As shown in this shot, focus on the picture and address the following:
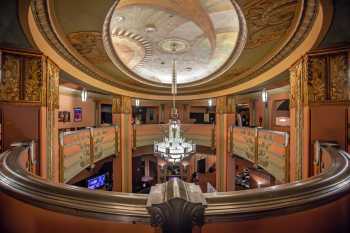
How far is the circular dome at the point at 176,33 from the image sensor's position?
357 cm

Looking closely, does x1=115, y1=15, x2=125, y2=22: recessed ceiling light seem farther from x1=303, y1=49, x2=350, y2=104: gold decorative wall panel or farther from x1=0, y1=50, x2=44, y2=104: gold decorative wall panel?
x1=303, y1=49, x2=350, y2=104: gold decorative wall panel

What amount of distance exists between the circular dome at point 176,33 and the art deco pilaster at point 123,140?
2597mm

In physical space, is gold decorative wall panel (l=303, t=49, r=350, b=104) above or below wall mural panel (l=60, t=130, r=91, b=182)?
above

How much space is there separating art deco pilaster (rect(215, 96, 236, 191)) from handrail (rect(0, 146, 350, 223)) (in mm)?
8317

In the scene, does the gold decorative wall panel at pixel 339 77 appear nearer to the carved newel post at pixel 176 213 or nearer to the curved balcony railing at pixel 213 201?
the curved balcony railing at pixel 213 201

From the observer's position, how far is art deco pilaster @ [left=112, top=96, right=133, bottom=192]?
9.28 metres

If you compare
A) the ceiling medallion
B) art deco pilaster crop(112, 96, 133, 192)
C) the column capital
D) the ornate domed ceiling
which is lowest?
art deco pilaster crop(112, 96, 133, 192)

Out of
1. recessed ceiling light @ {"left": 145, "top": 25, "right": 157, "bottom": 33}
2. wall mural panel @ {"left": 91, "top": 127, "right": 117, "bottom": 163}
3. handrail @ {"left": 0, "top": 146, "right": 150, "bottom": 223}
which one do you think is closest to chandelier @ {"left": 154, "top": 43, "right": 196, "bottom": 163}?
recessed ceiling light @ {"left": 145, "top": 25, "right": 157, "bottom": 33}

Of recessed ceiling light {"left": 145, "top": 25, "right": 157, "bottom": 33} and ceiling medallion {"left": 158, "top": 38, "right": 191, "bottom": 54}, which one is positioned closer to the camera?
recessed ceiling light {"left": 145, "top": 25, "right": 157, "bottom": 33}

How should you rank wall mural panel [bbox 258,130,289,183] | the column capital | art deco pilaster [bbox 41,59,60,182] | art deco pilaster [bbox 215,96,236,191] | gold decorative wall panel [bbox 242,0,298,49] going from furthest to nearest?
art deco pilaster [bbox 215,96,236,191] < the column capital < wall mural panel [bbox 258,130,289,183] < art deco pilaster [bbox 41,59,60,182] < gold decorative wall panel [bbox 242,0,298,49]

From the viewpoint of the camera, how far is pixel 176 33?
4805 mm

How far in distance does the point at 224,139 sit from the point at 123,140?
16.8 feet

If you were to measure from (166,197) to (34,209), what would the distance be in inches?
33.4

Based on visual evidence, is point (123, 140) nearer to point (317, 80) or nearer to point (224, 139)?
point (224, 139)
